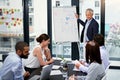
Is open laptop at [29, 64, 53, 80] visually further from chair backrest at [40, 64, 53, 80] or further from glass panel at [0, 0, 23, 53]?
glass panel at [0, 0, 23, 53]

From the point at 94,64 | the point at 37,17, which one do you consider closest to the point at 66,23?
the point at 37,17

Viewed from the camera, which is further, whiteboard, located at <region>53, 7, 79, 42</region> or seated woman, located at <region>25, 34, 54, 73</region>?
whiteboard, located at <region>53, 7, 79, 42</region>

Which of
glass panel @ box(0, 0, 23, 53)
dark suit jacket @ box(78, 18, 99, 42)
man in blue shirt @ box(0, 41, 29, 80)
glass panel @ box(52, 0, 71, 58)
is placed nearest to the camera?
man in blue shirt @ box(0, 41, 29, 80)

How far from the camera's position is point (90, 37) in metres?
5.45

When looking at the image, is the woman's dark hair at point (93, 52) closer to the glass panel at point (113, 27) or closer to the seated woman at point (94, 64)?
the seated woman at point (94, 64)

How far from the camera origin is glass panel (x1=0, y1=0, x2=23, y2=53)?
6.37 m

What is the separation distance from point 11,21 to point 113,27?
2651 mm

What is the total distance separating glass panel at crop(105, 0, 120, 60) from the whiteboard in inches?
29.0

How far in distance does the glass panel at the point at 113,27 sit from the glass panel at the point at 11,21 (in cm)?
223

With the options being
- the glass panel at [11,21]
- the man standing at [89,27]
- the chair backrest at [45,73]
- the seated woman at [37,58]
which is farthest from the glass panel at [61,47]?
the chair backrest at [45,73]

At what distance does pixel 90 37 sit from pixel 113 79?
107 centimetres

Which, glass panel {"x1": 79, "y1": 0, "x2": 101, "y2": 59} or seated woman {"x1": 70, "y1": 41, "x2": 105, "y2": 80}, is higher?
glass panel {"x1": 79, "y1": 0, "x2": 101, "y2": 59}

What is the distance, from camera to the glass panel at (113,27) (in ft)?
18.2

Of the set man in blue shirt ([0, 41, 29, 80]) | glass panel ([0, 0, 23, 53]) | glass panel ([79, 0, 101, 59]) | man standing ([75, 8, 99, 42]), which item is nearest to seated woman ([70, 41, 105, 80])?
man in blue shirt ([0, 41, 29, 80])
